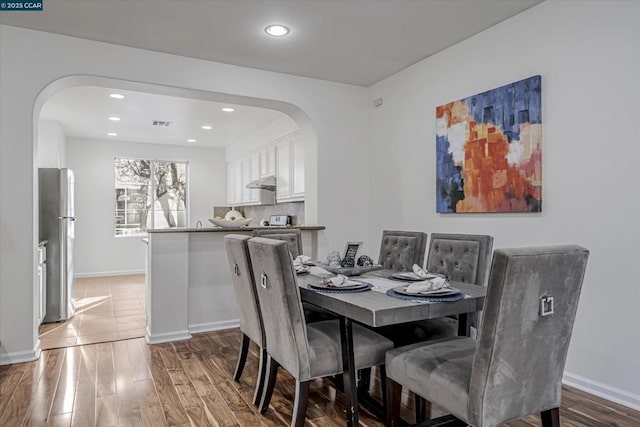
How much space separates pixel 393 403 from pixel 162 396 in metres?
1.47

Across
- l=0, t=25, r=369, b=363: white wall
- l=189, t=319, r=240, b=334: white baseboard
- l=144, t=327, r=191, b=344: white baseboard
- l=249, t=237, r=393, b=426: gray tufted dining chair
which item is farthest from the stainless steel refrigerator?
l=249, t=237, r=393, b=426: gray tufted dining chair

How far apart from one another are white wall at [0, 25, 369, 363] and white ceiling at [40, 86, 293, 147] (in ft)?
3.41

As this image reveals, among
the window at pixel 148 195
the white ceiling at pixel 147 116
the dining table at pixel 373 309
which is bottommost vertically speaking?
the dining table at pixel 373 309

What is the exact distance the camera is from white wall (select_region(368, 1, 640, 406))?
7.73 ft

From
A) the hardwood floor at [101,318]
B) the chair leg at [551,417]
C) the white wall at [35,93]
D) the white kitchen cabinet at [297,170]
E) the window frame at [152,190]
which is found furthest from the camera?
the window frame at [152,190]

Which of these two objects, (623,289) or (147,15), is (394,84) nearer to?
(147,15)

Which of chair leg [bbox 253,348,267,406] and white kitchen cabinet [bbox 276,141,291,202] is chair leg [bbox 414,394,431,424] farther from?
white kitchen cabinet [bbox 276,141,291,202]

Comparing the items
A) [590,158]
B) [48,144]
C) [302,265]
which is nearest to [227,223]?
[302,265]

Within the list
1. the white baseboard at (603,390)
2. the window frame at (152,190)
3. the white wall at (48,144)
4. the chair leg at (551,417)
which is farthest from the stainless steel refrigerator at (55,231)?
the white baseboard at (603,390)

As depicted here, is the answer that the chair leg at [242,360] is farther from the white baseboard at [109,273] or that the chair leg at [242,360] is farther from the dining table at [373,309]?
the white baseboard at [109,273]

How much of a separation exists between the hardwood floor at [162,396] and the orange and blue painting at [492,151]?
1.36 meters

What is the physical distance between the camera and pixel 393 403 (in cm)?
187

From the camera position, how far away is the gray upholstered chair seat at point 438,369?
155 centimetres

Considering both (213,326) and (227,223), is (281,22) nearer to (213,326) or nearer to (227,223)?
(227,223)
